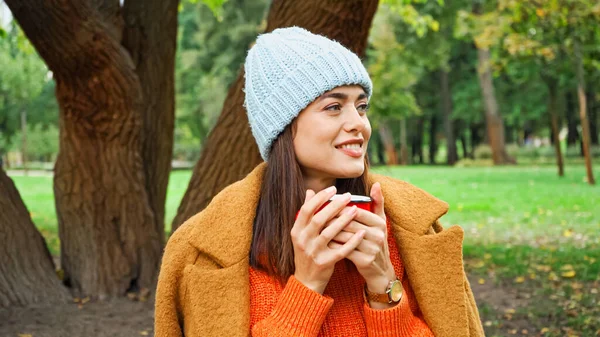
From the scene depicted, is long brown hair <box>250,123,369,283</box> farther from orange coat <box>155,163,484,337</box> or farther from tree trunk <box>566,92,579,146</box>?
tree trunk <box>566,92,579,146</box>

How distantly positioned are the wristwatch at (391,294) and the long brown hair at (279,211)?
28cm

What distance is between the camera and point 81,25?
16.9 ft

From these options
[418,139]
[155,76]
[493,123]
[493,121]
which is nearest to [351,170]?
[155,76]

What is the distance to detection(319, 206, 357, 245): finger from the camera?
188 cm

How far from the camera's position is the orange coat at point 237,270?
211cm

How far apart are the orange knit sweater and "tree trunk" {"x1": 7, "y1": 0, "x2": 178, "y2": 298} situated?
360 cm

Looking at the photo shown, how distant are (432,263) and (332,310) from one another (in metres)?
0.37

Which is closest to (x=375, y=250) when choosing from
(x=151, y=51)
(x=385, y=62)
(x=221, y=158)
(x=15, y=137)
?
(x=221, y=158)

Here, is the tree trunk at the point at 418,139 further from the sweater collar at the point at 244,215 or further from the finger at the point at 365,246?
the finger at the point at 365,246

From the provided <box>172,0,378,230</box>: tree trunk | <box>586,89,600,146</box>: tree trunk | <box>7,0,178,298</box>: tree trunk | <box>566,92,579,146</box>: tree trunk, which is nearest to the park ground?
<box>7,0,178,298</box>: tree trunk

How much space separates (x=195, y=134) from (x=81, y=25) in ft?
142

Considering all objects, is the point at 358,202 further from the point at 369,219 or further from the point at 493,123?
the point at 493,123

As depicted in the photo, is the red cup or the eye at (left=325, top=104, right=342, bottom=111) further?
the eye at (left=325, top=104, right=342, bottom=111)

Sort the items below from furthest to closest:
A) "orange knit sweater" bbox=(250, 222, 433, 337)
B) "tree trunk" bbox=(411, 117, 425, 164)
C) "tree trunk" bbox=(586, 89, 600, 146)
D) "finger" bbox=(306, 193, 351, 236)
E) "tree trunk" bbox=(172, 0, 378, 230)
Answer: "tree trunk" bbox=(411, 117, 425, 164)
"tree trunk" bbox=(586, 89, 600, 146)
"tree trunk" bbox=(172, 0, 378, 230)
"orange knit sweater" bbox=(250, 222, 433, 337)
"finger" bbox=(306, 193, 351, 236)
